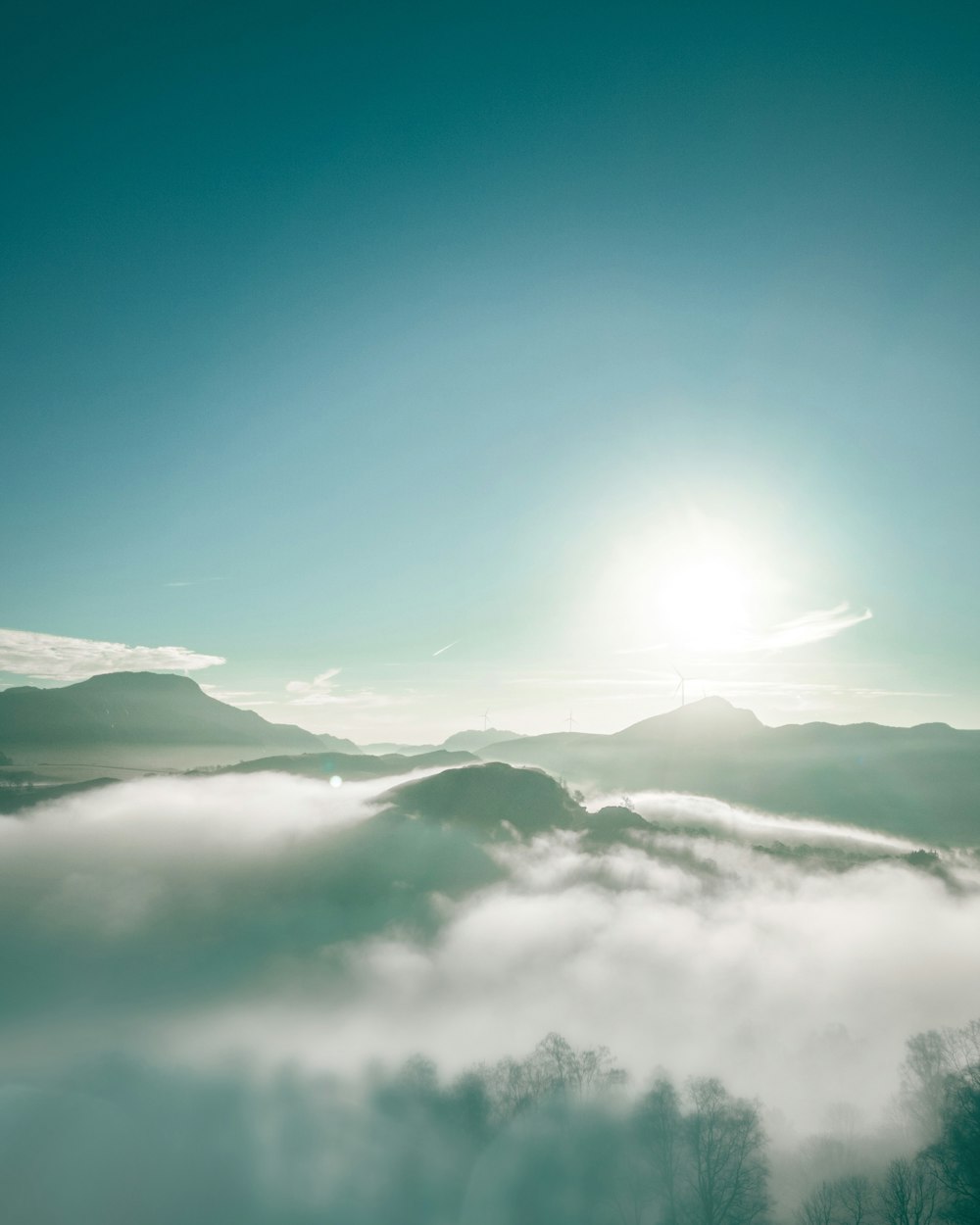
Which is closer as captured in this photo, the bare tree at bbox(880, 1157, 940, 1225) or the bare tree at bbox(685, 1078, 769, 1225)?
the bare tree at bbox(880, 1157, 940, 1225)

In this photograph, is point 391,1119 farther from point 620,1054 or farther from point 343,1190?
point 620,1054

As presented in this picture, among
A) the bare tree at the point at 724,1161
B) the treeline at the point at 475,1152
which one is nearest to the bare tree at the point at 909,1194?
the treeline at the point at 475,1152

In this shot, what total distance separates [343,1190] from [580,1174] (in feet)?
223

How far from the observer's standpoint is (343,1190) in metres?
143

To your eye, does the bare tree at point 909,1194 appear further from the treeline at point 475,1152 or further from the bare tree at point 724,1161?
the bare tree at point 724,1161

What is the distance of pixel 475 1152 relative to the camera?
13550 cm

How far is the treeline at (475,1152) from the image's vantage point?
109000 millimetres

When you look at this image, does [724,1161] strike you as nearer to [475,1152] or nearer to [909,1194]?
[909,1194]

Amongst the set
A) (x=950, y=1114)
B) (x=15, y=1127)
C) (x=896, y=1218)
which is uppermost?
(x=950, y=1114)

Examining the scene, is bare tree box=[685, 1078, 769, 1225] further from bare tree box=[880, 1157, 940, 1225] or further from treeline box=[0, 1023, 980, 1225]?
bare tree box=[880, 1157, 940, 1225]

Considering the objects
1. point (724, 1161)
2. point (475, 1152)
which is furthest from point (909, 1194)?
point (475, 1152)

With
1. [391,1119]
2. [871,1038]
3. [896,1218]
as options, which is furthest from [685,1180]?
[871,1038]

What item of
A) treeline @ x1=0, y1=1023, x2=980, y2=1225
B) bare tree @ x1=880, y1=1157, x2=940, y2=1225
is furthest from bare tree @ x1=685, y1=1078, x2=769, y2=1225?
bare tree @ x1=880, y1=1157, x2=940, y2=1225

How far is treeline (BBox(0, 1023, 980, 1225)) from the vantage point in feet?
358
